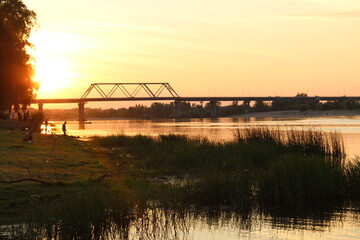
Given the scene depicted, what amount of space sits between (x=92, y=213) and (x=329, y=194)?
7571mm

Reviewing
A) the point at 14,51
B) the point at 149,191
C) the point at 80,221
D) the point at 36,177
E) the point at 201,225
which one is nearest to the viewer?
the point at 80,221

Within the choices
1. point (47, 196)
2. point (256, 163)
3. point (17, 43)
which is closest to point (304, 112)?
point (17, 43)

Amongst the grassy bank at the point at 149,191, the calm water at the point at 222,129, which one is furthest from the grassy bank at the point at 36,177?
the calm water at the point at 222,129

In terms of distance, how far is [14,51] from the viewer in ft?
120

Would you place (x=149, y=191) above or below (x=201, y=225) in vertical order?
above

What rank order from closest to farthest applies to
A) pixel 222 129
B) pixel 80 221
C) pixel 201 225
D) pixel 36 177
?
pixel 80 221, pixel 201 225, pixel 36 177, pixel 222 129

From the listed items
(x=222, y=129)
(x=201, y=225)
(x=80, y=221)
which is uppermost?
(x=80, y=221)

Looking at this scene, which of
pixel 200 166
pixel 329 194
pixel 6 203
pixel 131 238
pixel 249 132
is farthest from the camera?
pixel 249 132

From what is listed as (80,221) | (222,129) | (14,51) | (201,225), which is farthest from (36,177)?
(222,129)

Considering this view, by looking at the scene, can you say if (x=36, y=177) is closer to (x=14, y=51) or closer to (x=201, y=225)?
(x=201, y=225)

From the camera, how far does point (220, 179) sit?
48.8 ft

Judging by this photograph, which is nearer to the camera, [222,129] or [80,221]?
[80,221]

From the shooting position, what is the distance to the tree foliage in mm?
35500

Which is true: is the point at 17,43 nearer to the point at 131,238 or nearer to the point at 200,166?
the point at 200,166
